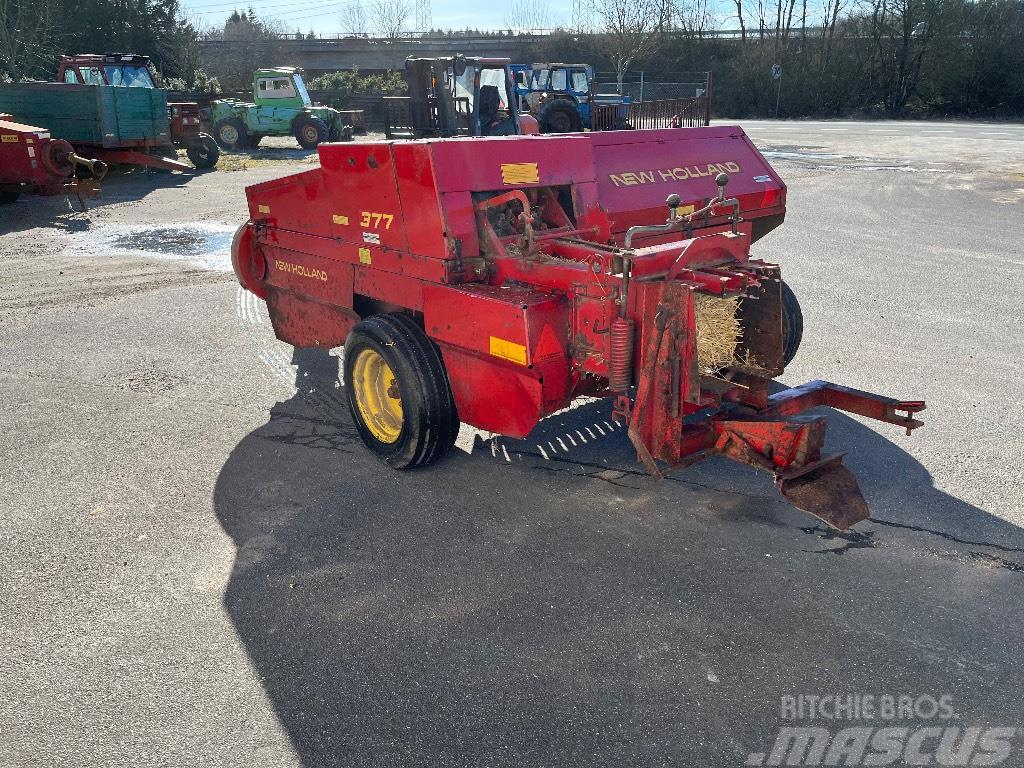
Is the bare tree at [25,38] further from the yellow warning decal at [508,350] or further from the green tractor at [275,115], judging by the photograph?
the yellow warning decal at [508,350]

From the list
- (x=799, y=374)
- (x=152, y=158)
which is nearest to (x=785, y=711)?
(x=799, y=374)

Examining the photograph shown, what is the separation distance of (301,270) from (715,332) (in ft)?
10.2

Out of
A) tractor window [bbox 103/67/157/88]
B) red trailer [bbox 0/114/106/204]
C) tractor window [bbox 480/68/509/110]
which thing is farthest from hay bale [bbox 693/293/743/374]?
tractor window [bbox 103/67/157/88]

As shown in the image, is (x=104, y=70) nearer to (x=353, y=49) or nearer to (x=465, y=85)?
(x=465, y=85)

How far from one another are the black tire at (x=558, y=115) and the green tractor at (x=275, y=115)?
6118mm

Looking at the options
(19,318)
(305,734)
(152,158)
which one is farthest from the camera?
(152,158)

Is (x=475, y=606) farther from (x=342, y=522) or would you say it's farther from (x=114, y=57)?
(x=114, y=57)

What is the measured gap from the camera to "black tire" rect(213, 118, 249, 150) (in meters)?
23.5

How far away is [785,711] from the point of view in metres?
2.91

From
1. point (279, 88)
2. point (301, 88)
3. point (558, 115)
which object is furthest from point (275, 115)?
point (558, 115)

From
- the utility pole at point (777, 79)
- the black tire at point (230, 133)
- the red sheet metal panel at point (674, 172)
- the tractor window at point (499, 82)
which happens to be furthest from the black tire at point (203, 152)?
the utility pole at point (777, 79)

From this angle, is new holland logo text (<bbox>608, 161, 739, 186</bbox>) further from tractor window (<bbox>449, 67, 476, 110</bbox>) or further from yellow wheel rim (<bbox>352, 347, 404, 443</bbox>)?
tractor window (<bbox>449, 67, 476, 110</bbox>)

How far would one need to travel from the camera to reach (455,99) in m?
14.6

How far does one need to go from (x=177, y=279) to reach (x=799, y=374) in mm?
6900
